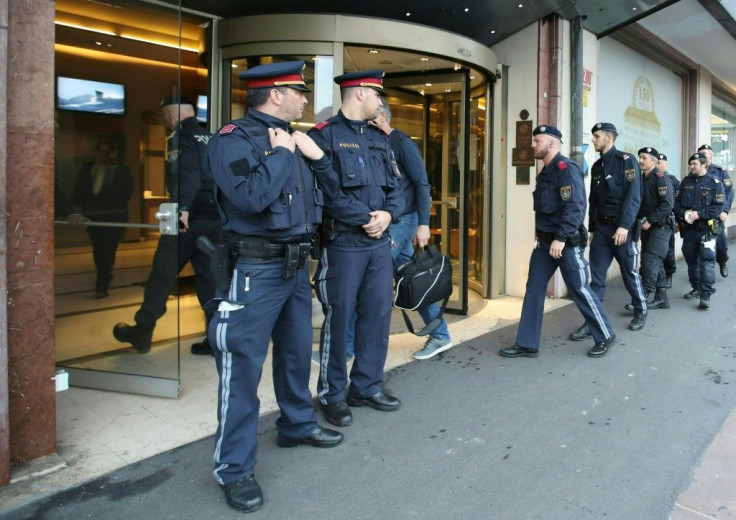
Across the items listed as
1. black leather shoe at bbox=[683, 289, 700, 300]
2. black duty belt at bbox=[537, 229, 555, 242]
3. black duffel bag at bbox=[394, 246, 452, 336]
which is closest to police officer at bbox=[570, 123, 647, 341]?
black duty belt at bbox=[537, 229, 555, 242]

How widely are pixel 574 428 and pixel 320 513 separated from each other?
159 cm

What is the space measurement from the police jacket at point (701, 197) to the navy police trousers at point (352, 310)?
5.19 metres

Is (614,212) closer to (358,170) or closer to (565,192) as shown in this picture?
(565,192)

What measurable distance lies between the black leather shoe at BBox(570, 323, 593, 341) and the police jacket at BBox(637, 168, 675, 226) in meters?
1.84

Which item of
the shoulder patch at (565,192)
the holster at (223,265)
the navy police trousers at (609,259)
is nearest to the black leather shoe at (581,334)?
the navy police trousers at (609,259)

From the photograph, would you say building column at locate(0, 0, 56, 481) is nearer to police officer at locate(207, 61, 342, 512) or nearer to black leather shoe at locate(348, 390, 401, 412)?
police officer at locate(207, 61, 342, 512)

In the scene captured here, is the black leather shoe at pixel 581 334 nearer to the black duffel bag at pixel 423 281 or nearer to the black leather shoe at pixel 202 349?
the black duffel bag at pixel 423 281

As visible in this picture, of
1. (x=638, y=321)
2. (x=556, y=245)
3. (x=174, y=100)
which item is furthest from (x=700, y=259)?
(x=174, y=100)

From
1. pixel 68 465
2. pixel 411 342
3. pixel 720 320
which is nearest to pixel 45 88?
pixel 68 465

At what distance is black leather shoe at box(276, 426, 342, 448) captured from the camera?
120 inches

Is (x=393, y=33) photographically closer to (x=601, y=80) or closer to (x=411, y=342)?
(x=411, y=342)

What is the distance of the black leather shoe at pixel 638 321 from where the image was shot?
18.6 feet

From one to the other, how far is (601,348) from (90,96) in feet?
13.7

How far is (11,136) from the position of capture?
102 inches
